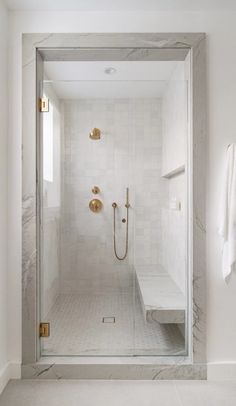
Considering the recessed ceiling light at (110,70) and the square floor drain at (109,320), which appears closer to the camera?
the square floor drain at (109,320)

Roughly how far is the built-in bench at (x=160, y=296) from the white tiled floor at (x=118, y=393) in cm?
40

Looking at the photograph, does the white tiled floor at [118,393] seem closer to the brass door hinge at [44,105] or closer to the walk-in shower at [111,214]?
the walk-in shower at [111,214]

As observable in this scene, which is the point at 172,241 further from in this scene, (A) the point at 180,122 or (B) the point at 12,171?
(B) the point at 12,171

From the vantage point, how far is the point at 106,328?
2340 millimetres

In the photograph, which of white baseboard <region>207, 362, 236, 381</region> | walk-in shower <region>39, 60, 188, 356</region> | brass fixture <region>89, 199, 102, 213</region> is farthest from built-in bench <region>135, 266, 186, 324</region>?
brass fixture <region>89, 199, 102, 213</region>

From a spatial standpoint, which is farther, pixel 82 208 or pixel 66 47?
pixel 82 208

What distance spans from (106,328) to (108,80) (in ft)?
5.81

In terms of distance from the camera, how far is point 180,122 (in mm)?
2348

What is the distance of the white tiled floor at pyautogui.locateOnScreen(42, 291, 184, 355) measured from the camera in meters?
2.27

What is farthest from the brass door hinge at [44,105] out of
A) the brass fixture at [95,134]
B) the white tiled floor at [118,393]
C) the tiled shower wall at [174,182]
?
the white tiled floor at [118,393]

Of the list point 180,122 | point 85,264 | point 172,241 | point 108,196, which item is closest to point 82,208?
point 108,196

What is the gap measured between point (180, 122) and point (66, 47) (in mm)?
932

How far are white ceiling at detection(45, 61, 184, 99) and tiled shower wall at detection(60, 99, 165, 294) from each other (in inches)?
2.3

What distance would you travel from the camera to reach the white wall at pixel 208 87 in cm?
211
